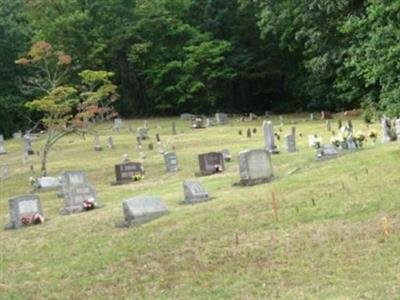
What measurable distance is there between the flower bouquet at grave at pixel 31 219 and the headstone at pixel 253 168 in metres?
4.90

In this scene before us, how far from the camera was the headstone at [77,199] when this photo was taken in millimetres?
17031

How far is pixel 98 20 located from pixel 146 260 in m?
48.0

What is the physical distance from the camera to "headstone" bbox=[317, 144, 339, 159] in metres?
19.3

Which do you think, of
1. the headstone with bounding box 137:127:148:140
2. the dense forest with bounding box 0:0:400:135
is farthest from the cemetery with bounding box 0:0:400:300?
the dense forest with bounding box 0:0:400:135

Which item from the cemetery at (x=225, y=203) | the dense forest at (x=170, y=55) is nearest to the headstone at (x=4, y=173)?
the cemetery at (x=225, y=203)

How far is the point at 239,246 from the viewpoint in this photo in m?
11.3

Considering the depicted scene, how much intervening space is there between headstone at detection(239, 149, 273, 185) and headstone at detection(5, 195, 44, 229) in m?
4.89

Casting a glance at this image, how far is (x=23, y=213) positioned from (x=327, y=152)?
8476 millimetres

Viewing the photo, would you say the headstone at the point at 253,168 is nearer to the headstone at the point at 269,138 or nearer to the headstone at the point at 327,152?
the headstone at the point at 327,152

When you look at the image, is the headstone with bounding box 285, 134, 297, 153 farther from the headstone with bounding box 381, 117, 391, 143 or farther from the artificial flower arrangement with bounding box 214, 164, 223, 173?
the headstone with bounding box 381, 117, 391, 143

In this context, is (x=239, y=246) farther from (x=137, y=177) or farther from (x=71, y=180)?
(x=137, y=177)

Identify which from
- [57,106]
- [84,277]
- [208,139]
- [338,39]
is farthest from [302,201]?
[338,39]

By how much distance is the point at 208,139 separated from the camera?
114 ft

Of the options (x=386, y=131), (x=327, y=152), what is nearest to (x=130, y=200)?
(x=327, y=152)
